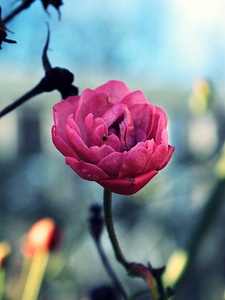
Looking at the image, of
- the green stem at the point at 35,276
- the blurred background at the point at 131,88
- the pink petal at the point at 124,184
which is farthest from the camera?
the blurred background at the point at 131,88

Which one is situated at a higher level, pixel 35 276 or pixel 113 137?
pixel 113 137

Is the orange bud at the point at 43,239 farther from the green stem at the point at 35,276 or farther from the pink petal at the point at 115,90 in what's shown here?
the pink petal at the point at 115,90

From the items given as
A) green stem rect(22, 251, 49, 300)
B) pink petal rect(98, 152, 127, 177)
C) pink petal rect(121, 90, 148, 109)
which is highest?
pink petal rect(121, 90, 148, 109)

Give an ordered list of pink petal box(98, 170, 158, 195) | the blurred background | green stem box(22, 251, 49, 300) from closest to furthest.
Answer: pink petal box(98, 170, 158, 195) → green stem box(22, 251, 49, 300) → the blurred background

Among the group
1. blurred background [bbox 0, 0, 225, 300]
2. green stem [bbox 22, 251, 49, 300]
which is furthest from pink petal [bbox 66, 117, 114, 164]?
blurred background [bbox 0, 0, 225, 300]

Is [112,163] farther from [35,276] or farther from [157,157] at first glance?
[35,276]

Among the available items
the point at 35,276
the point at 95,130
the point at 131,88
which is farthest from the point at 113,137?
the point at 131,88

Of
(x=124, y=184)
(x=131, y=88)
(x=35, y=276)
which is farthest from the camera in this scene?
(x=131, y=88)

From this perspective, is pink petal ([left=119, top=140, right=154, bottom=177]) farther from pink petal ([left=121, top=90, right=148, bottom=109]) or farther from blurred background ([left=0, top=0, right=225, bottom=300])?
blurred background ([left=0, top=0, right=225, bottom=300])

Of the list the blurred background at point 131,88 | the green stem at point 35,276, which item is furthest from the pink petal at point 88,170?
the blurred background at point 131,88

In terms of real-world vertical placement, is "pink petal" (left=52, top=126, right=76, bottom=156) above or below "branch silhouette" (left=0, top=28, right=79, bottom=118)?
below
